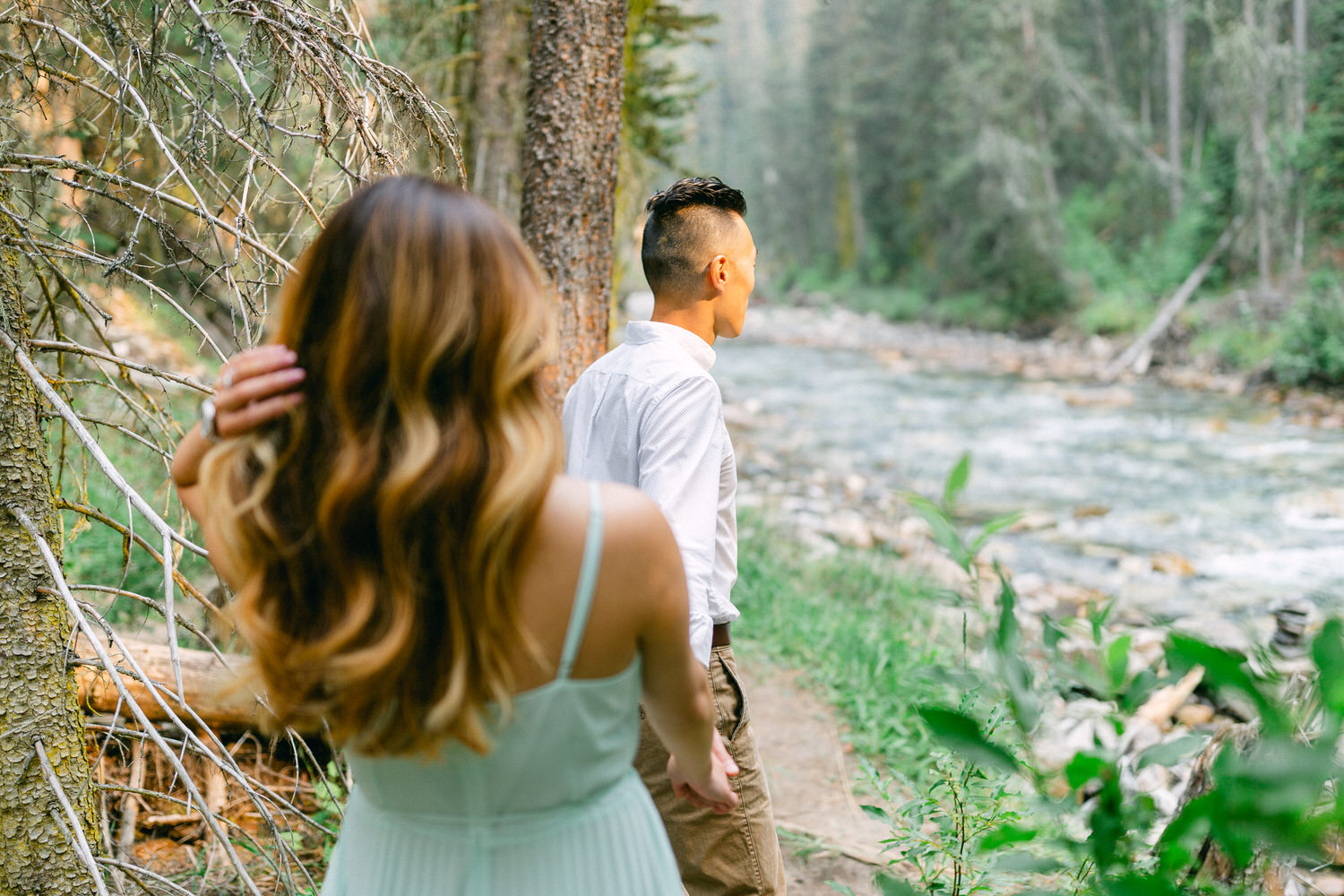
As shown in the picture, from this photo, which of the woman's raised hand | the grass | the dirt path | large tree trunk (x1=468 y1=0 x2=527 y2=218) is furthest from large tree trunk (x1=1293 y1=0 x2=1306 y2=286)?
the woman's raised hand

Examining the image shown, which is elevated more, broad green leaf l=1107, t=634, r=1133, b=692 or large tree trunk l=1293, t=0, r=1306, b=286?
large tree trunk l=1293, t=0, r=1306, b=286

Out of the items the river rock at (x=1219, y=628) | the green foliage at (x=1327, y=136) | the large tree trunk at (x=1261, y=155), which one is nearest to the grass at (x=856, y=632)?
the river rock at (x=1219, y=628)

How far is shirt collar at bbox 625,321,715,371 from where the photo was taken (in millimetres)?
2207

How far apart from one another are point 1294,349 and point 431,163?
16.6m

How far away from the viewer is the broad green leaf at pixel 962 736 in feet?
3.07

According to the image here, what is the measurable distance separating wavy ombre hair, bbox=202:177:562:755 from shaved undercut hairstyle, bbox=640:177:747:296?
1184 millimetres

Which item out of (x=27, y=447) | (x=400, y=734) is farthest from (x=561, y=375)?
(x=400, y=734)

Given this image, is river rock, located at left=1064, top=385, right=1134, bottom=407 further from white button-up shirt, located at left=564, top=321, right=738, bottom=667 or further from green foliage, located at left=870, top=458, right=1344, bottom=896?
green foliage, located at left=870, top=458, right=1344, bottom=896

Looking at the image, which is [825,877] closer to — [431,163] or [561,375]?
[561,375]


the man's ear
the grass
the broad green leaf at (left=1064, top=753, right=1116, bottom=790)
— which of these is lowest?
the grass

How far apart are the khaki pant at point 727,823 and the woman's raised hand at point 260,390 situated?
1.26 metres

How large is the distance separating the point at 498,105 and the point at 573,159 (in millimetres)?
2790

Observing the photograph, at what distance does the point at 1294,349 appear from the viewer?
1517 centimetres

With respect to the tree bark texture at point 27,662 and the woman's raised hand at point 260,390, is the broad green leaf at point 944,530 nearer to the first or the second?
the woman's raised hand at point 260,390
